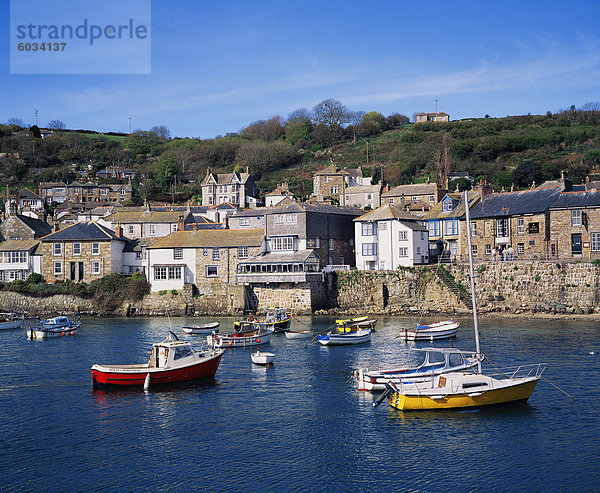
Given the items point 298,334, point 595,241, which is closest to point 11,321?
point 298,334

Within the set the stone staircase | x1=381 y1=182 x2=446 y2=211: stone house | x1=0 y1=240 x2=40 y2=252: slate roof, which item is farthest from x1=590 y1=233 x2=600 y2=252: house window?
x1=0 y1=240 x2=40 y2=252: slate roof

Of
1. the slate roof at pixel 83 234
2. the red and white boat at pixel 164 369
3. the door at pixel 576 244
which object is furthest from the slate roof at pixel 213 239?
the red and white boat at pixel 164 369

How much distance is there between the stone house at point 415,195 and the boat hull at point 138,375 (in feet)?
205

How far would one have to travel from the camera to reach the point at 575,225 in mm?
62312

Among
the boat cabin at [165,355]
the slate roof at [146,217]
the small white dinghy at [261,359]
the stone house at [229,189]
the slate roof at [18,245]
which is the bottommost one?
the small white dinghy at [261,359]

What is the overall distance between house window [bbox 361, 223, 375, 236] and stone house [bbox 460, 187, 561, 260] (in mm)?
10158

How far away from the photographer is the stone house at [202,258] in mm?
69188

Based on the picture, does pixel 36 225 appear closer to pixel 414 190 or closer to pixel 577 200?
pixel 414 190

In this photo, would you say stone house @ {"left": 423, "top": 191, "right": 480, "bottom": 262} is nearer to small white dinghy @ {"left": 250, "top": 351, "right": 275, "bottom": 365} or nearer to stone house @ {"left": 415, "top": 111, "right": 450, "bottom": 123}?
small white dinghy @ {"left": 250, "top": 351, "right": 275, "bottom": 365}

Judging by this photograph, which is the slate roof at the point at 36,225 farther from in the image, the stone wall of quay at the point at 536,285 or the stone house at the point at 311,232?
the stone wall of quay at the point at 536,285

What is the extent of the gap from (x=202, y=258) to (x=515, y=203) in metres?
34.7

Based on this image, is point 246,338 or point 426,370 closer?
point 426,370

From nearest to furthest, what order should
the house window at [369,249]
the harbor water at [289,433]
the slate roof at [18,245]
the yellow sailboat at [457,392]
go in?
1. the harbor water at [289,433]
2. the yellow sailboat at [457,392]
3. the house window at [369,249]
4. the slate roof at [18,245]

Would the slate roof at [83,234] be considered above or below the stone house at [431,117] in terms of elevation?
below
